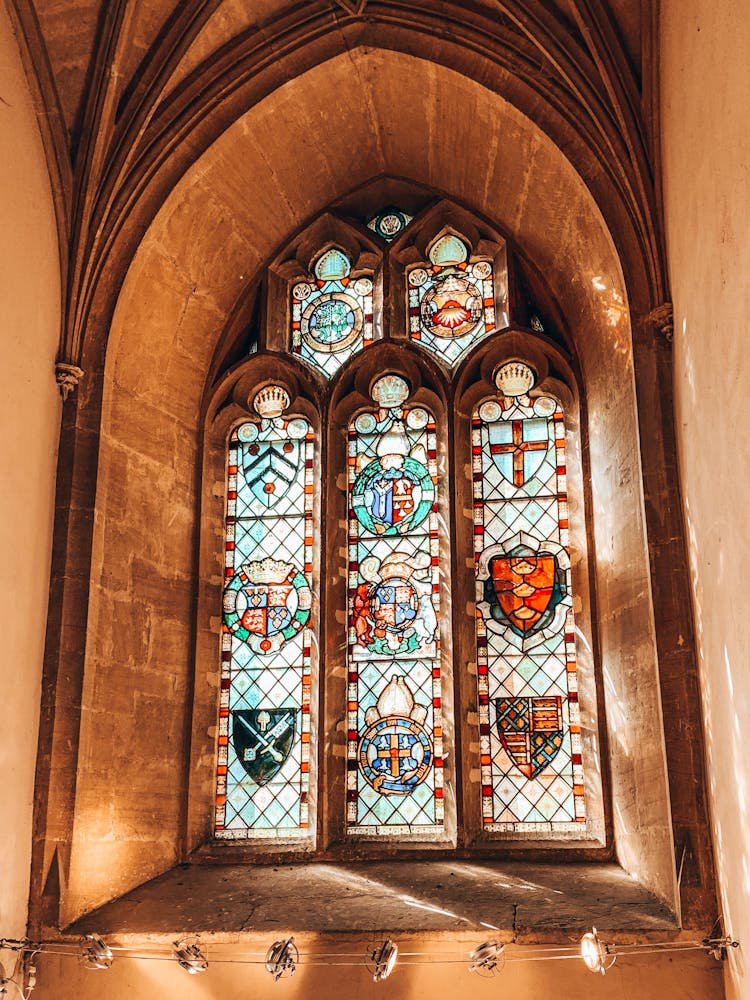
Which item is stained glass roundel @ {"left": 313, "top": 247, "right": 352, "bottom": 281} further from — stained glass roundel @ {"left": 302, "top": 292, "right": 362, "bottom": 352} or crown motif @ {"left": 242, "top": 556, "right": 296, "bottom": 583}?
crown motif @ {"left": 242, "top": 556, "right": 296, "bottom": 583}

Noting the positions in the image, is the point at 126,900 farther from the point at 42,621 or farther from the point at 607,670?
the point at 607,670

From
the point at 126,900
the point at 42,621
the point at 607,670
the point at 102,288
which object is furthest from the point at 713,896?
the point at 102,288

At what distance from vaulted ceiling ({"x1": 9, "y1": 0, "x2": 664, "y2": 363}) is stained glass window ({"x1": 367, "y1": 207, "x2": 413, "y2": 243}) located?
3.43 feet

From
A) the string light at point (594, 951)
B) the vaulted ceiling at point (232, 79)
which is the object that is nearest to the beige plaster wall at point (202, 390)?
the vaulted ceiling at point (232, 79)

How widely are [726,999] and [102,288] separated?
5.28m

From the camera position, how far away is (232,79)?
8047 mm

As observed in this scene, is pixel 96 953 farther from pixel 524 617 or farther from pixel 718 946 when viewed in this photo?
pixel 524 617

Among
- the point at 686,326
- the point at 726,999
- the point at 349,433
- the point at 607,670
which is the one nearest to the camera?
the point at 726,999

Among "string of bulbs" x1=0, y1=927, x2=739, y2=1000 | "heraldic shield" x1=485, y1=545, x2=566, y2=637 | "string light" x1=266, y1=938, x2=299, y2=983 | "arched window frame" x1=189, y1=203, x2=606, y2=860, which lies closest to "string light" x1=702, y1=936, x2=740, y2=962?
"string of bulbs" x1=0, y1=927, x2=739, y2=1000

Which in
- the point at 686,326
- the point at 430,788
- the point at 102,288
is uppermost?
the point at 102,288

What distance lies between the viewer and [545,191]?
8.08 meters

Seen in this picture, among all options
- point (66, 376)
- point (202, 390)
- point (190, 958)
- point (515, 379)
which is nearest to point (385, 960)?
point (190, 958)

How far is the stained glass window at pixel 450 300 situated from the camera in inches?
343

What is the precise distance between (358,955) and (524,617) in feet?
7.66
